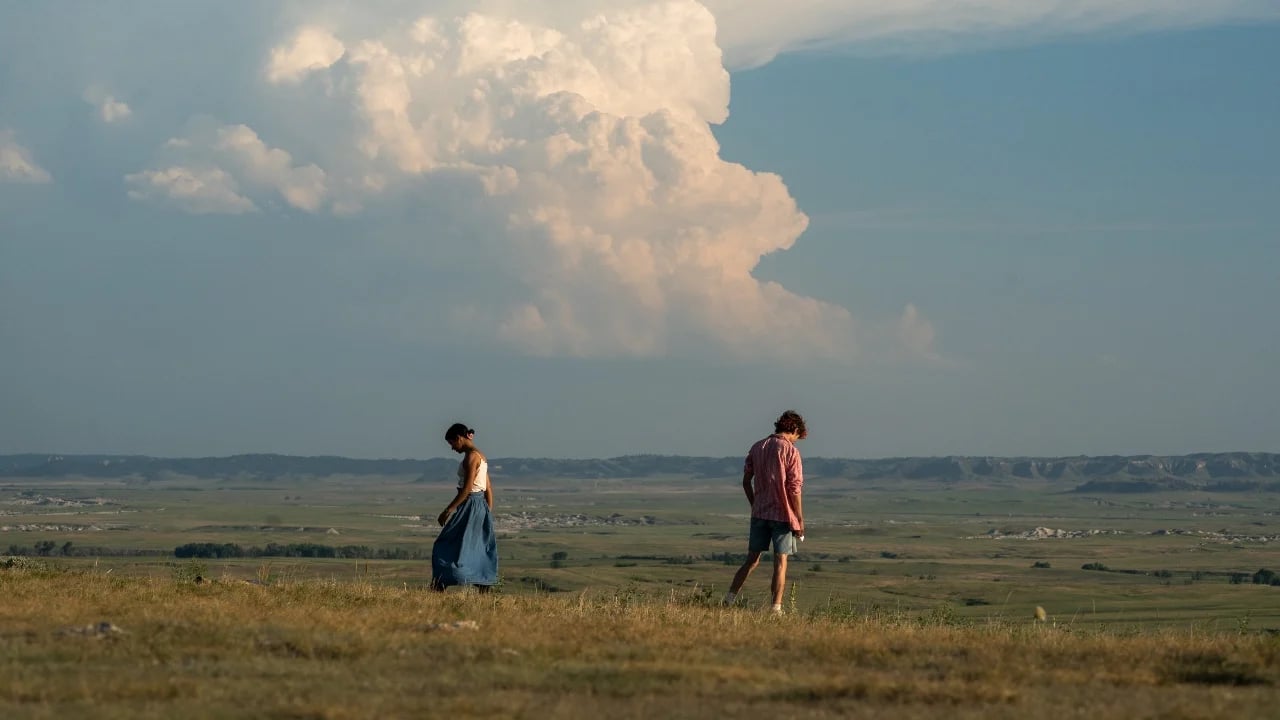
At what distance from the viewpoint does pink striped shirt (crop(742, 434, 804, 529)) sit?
1659 centimetres

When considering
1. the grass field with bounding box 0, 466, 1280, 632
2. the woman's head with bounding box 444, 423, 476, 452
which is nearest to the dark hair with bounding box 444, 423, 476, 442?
the woman's head with bounding box 444, 423, 476, 452

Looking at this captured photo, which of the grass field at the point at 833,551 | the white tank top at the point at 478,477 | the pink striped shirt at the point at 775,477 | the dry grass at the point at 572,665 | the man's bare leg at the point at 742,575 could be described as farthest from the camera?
the grass field at the point at 833,551

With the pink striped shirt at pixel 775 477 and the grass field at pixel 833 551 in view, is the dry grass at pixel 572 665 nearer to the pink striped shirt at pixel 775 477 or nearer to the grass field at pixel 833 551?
the pink striped shirt at pixel 775 477

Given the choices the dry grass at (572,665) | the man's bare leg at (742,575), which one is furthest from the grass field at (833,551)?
the dry grass at (572,665)

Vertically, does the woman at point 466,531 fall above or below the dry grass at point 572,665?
above

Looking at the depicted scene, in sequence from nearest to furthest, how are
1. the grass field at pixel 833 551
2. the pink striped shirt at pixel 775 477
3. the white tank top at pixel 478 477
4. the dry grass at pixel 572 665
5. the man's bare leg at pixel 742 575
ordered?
the dry grass at pixel 572 665 < the pink striped shirt at pixel 775 477 < the man's bare leg at pixel 742 575 < the white tank top at pixel 478 477 < the grass field at pixel 833 551

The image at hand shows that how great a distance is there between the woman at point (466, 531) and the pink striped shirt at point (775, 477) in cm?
308

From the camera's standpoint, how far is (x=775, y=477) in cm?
1666

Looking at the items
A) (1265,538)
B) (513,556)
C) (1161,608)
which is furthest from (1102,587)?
(1265,538)

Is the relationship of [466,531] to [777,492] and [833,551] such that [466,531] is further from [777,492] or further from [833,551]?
A: [833,551]

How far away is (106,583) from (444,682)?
900 cm

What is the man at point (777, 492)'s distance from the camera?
16.6 meters

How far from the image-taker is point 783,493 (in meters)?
16.6

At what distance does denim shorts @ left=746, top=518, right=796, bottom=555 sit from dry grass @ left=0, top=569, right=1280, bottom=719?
1.09m
